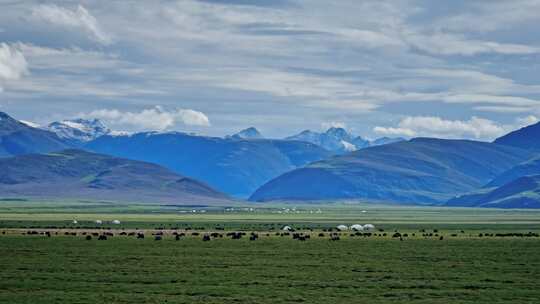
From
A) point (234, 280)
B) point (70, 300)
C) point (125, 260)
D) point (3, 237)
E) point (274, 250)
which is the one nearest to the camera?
point (70, 300)

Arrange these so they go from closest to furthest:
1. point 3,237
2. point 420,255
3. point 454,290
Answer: point 454,290 < point 420,255 < point 3,237

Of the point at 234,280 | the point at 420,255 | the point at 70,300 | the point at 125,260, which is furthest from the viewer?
the point at 420,255

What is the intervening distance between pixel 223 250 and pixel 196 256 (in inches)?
316

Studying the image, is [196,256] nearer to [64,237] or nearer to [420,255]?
[420,255]

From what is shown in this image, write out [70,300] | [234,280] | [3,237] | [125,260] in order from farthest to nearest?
[3,237]
[125,260]
[234,280]
[70,300]

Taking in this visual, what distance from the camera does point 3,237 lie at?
356 ft

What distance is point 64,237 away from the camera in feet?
→ 363

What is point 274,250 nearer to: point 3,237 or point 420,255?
point 420,255

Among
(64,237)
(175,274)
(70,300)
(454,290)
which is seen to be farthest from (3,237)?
(454,290)

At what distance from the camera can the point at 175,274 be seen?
222 feet

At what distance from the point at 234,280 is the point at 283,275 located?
4914 mm

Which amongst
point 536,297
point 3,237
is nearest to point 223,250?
point 3,237

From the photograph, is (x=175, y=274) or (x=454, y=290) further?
(x=175, y=274)

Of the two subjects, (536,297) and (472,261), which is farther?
(472,261)
